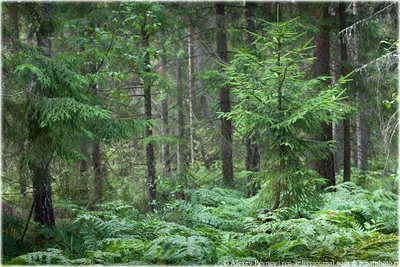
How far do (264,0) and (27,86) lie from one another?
7.20m

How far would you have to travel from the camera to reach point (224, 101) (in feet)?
40.0

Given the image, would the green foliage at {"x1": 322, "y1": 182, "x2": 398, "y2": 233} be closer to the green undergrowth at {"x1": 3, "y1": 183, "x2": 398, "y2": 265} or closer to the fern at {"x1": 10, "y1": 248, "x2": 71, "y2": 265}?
the green undergrowth at {"x1": 3, "y1": 183, "x2": 398, "y2": 265}

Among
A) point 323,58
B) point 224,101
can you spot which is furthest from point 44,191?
point 323,58

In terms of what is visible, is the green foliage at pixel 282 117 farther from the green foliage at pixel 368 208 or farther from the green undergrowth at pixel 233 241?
the green foliage at pixel 368 208

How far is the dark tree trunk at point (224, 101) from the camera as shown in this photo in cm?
1200

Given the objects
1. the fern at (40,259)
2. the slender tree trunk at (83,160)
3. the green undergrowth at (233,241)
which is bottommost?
the fern at (40,259)

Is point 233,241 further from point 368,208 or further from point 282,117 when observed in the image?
point 368,208

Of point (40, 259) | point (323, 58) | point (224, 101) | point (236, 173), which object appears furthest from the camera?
point (224, 101)

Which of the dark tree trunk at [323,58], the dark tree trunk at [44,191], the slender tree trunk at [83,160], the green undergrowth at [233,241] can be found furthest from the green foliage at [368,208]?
the slender tree trunk at [83,160]

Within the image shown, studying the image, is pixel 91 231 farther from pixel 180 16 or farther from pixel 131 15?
pixel 180 16

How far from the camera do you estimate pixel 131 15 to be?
8.12m

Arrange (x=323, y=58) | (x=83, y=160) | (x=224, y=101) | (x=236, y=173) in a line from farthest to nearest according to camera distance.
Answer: (x=83, y=160) → (x=224, y=101) → (x=323, y=58) → (x=236, y=173)

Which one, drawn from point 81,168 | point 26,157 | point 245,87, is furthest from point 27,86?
point 81,168

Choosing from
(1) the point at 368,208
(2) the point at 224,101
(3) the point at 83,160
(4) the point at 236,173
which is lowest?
(1) the point at 368,208
